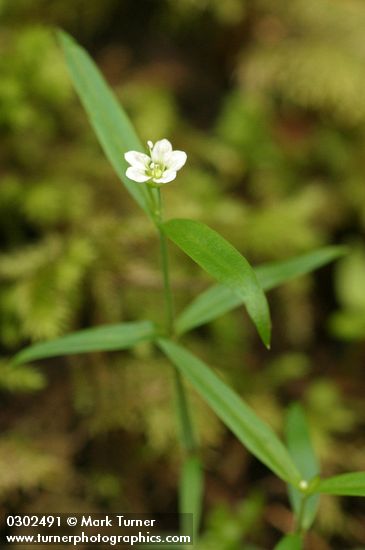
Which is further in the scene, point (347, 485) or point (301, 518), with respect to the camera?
point (301, 518)

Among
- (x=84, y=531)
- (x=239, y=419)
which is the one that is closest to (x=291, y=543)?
(x=239, y=419)

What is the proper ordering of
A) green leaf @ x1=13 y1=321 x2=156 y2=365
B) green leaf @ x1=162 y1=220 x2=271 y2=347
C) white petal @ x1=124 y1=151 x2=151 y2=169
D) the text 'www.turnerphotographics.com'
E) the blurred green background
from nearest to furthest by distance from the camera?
green leaf @ x1=162 y1=220 x2=271 y2=347 → white petal @ x1=124 y1=151 x2=151 y2=169 → green leaf @ x1=13 y1=321 x2=156 y2=365 → the text 'www.turnerphotographics.com' → the blurred green background

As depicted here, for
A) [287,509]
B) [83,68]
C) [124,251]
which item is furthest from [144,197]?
[287,509]

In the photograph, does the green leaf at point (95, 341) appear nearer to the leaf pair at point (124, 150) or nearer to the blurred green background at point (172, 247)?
the leaf pair at point (124, 150)

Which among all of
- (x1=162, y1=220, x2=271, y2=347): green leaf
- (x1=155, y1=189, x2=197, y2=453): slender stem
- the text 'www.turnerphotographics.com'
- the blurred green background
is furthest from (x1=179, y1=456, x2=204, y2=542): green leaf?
(x1=162, y1=220, x2=271, y2=347): green leaf

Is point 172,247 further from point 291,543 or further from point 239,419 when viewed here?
point 291,543

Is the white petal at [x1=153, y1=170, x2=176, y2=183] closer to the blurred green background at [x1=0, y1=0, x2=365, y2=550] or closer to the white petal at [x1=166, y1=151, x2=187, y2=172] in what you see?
the white petal at [x1=166, y1=151, x2=187, y2=172]

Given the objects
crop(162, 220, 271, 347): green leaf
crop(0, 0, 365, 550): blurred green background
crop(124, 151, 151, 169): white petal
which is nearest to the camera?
crop(162, 220, 271, 347): green leaf
